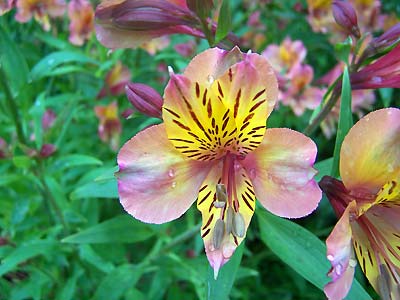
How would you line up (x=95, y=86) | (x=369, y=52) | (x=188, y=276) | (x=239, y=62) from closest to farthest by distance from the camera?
(x=239, y=62)
(x=369, y=52)
(x=188, y=276)
(x=95, y=86)

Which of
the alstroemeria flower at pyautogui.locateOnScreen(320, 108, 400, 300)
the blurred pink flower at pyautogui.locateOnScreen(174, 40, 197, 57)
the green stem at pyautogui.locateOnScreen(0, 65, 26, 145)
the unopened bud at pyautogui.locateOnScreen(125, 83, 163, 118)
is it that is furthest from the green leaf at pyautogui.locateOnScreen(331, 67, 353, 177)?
the blurred pink flower at pyautogui.locateOnScreen(174, 40, 197, 57)

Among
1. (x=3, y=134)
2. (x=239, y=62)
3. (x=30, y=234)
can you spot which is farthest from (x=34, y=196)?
(x=239, y=62)

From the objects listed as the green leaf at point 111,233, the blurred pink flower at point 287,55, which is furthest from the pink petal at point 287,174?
the blurred pink flower at point 287,55

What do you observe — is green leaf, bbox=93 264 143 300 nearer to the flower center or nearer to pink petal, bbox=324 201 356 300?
the flower center

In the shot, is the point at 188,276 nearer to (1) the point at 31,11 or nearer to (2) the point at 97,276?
(2) the point at 97,276

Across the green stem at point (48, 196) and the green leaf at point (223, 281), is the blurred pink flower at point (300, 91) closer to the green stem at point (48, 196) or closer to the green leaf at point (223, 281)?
the green stem at point (48, 196)

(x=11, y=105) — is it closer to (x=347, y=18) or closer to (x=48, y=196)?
(x=48, y=196)
